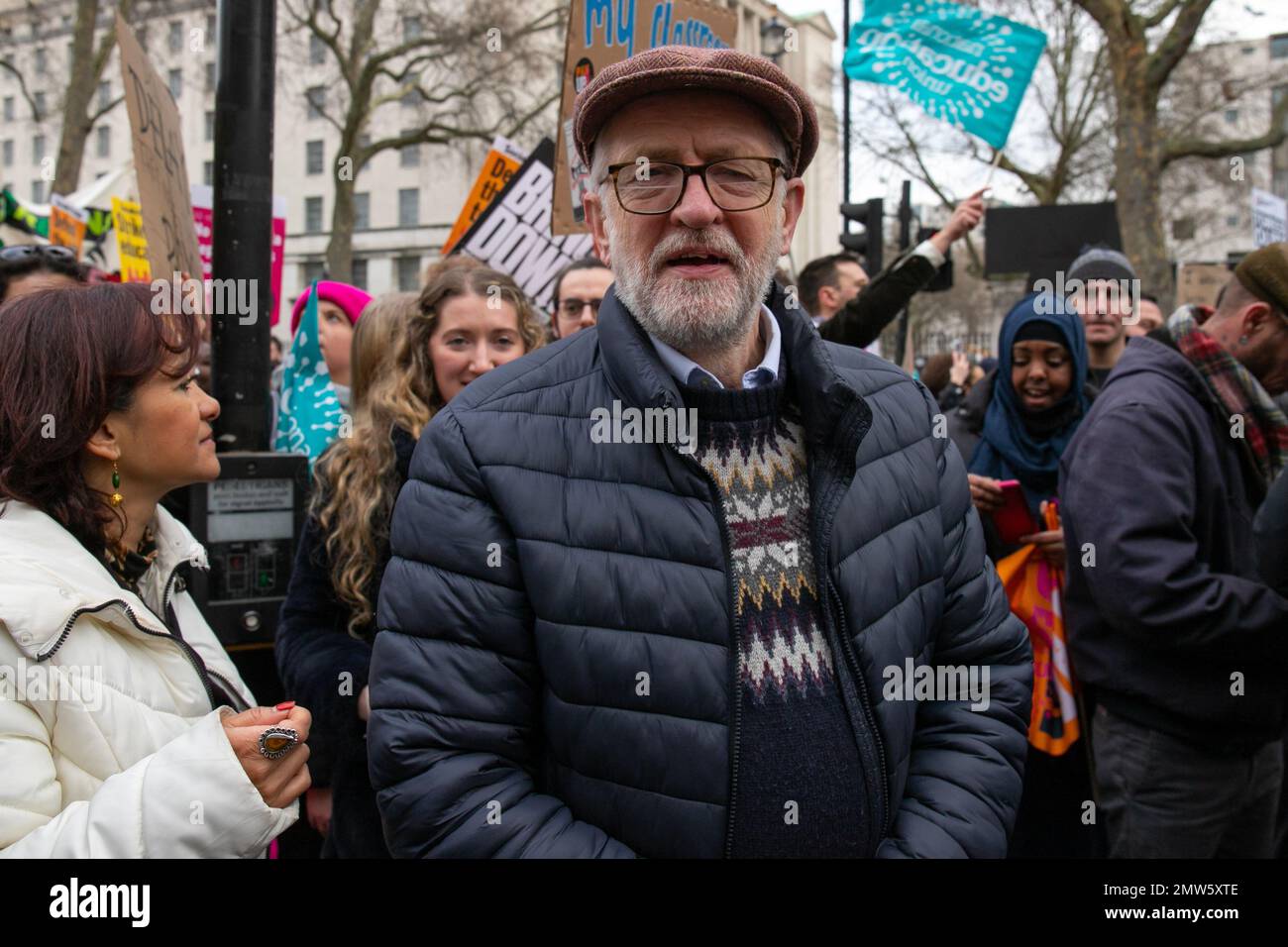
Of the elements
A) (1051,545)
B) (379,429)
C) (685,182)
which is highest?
(685,182)

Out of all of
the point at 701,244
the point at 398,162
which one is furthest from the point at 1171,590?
the point at 398,162

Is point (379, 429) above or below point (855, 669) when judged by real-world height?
above

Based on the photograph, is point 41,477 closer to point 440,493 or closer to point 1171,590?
point 440,493

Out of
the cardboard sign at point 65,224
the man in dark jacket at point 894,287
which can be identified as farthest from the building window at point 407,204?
the man in dark jacket at point 894,287

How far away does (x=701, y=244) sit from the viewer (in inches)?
72.1

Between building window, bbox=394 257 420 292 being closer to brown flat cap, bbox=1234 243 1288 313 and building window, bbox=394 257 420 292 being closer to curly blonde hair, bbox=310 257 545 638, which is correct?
curly blonde hair, bbox=310 257 545 638

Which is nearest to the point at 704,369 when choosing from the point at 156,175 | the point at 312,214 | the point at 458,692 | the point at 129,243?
the point at 458,692

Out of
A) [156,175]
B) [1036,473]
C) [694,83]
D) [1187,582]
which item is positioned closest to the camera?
[694,83]

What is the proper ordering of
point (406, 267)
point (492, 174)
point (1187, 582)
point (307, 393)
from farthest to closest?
1. point (406, 267)
2. point (492, 174)
3. point (307, 393)
4. point (1187, 582)

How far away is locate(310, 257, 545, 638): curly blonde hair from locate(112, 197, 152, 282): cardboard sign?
3518 millimetres

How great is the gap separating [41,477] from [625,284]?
43.3 inches

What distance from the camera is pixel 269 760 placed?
1719 millimetres

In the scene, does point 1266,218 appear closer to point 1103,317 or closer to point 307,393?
point 1103,317

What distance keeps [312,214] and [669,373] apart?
2277 inches
